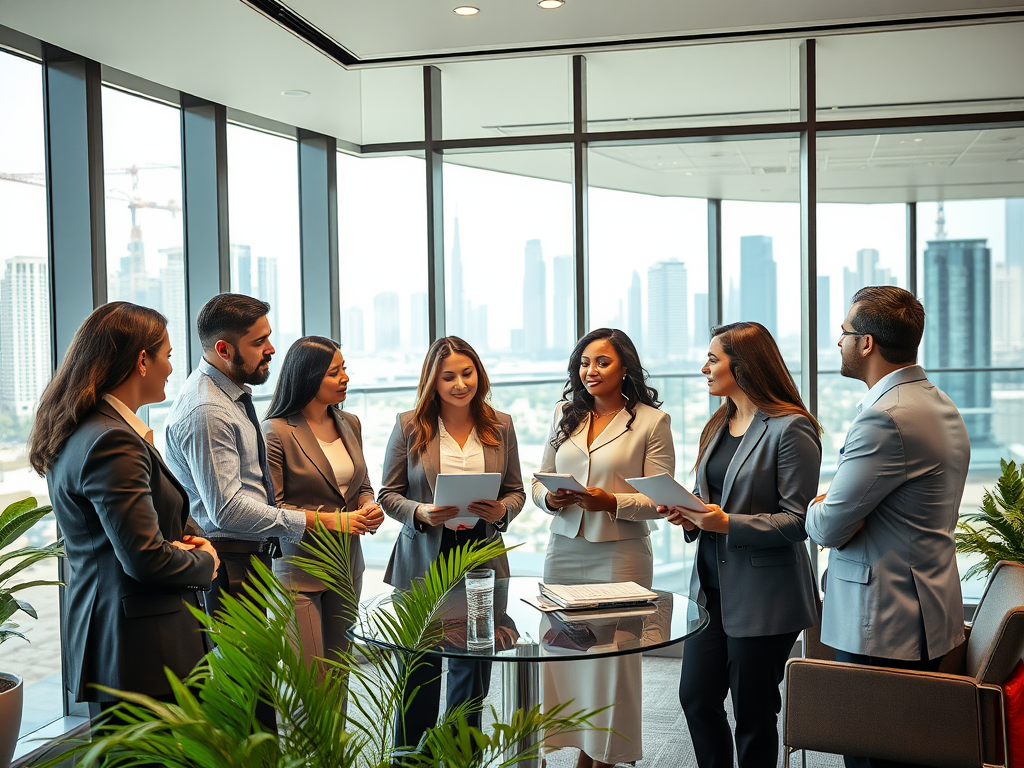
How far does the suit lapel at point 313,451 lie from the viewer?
3084mm

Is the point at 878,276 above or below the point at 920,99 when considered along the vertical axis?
below

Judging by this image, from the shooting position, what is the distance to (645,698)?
13.8 ft

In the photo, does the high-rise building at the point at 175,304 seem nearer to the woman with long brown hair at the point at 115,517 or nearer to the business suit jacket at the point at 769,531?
the woman with long brown hair at the point at 115,517

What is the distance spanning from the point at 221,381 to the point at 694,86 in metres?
3.00

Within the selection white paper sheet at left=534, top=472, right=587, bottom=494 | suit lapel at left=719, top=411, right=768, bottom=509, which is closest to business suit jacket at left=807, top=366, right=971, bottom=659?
suit lapel at left=719, top=411, right=768, bottom=509

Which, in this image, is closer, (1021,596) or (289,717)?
(289,717)

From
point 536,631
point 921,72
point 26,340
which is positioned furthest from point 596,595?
point 921,72

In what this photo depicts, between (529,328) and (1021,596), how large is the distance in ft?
9.83

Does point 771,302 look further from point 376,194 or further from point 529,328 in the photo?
point 376,194

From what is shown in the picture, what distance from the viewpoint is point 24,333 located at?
148 inches

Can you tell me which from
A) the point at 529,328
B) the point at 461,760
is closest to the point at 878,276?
the point at 529,328

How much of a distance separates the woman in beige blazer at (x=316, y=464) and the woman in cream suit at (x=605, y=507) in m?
0.69

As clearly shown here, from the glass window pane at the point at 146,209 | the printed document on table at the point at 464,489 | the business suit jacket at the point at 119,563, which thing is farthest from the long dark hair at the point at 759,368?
the glass window pane at the point at 146,209

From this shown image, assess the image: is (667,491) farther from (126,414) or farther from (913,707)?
(126,414)
